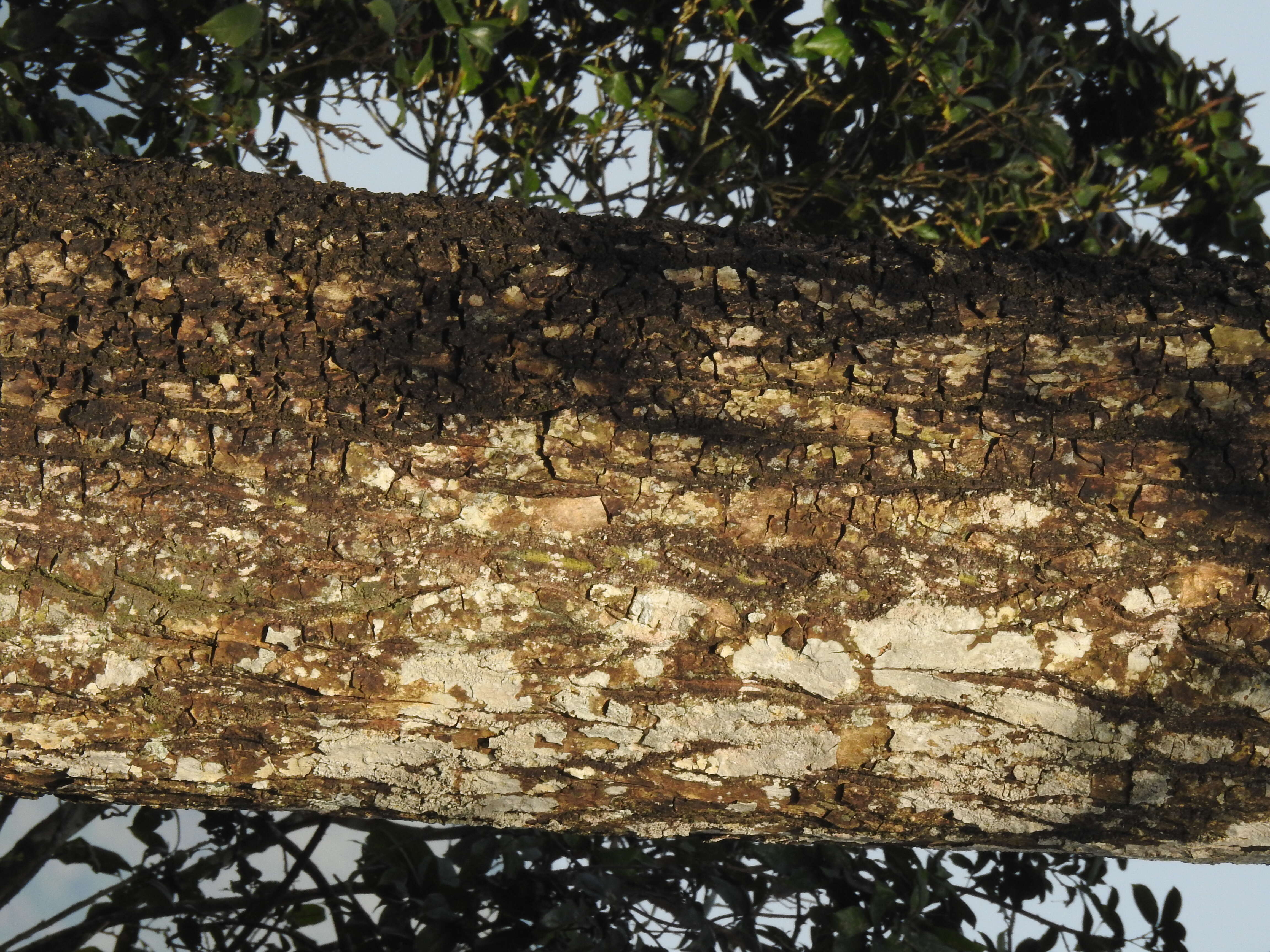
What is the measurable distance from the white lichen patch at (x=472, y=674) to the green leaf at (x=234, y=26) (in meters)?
1.46

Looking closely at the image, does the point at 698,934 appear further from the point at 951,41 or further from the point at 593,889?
the point at 951,41

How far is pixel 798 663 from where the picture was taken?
1.15 metres

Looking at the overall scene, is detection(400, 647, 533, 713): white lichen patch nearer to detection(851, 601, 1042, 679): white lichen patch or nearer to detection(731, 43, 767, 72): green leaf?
detection(851, 601, 1042, 679): white lichen patch

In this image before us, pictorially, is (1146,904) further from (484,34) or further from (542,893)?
(484,34)

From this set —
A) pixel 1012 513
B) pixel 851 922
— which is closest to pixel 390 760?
pixel 1012 513

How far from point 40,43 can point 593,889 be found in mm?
2266

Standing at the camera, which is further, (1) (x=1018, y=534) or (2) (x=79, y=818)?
(2) (x=79, y=818)

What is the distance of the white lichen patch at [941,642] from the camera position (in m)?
1.14

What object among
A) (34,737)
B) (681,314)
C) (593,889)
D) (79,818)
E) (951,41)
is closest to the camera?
(34,737)

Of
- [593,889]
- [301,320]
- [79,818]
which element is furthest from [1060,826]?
[79,818]

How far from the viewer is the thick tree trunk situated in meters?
1.13

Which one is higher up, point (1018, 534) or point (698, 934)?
point (1018, 534)

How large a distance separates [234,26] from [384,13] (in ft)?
0.97

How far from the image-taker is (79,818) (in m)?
3.17
